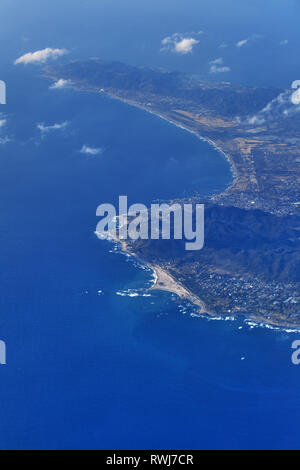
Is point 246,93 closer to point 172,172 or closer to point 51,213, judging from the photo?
point 172,172

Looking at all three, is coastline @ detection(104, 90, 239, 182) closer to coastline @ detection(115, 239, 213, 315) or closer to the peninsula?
the peninsula

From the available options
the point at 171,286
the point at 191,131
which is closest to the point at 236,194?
the point at 171,286

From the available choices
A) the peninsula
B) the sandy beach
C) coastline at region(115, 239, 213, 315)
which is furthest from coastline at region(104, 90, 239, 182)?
the sandy beach

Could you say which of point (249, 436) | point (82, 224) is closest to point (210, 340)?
point (249, 436)

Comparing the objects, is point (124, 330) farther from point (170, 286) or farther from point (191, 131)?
point (191, 131)

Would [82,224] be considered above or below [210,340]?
above

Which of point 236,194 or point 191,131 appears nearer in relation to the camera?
point 236,194

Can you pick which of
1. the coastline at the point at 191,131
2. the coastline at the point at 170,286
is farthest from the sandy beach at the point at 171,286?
the coastline at the point at 191,131

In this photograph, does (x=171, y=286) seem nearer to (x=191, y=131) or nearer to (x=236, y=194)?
(x=236, y=194)

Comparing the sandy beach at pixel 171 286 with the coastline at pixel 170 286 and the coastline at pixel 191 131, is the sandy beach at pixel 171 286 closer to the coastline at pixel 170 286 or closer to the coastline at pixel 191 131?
the coastline at pixel 170 286

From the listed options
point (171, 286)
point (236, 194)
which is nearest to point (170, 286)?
point (171, 286)

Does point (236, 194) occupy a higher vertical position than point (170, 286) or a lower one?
higher
